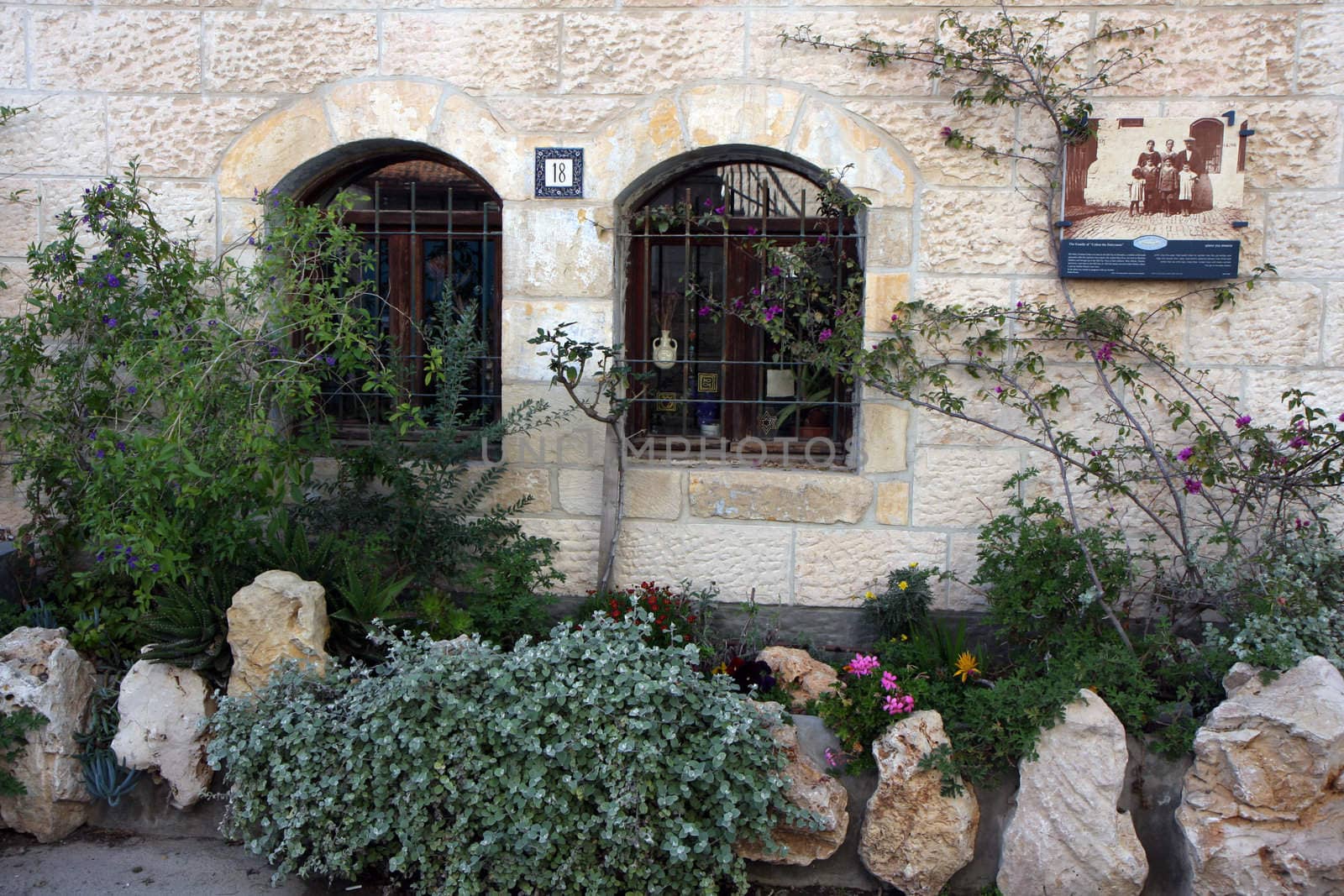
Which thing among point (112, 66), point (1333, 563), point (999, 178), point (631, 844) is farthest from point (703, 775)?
point (112, 66)

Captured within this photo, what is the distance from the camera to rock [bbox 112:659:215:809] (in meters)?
3.36

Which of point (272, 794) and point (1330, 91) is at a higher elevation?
point (1330, 91)

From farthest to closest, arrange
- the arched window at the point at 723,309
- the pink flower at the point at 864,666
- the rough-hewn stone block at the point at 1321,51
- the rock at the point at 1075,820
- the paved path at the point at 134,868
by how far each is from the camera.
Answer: the arched window at the point at 723,309 → the rough-hewn stone block at the point at 1321,51 → the pink flower at the point at 864,666 → the paved path at the point at 134,868 → the rock at the point at 1075,820

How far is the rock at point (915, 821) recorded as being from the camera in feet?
10.1

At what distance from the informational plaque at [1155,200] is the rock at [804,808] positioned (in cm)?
205

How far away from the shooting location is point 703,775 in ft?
9.60

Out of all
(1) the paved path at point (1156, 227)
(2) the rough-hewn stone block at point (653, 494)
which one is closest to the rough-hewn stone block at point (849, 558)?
(2) the rough-hewn stone block at point (653, 494)

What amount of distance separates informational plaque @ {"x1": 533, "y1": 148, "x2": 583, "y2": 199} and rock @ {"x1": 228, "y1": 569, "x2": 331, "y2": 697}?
5.97 feet

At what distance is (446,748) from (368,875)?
584 millimetres

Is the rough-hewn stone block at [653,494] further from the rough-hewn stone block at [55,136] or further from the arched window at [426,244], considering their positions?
the rough-hewn stone block at [55,136]

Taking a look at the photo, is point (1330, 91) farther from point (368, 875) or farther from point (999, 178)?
point (368, 875)

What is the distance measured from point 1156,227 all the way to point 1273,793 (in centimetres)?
203

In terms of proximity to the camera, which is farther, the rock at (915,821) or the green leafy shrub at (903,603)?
the green leafy shrub at (903,603)

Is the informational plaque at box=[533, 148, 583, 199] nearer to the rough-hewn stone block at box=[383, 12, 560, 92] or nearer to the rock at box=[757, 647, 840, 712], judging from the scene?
the rough-hewn stone block at box=[383, 12, 560, 92]
